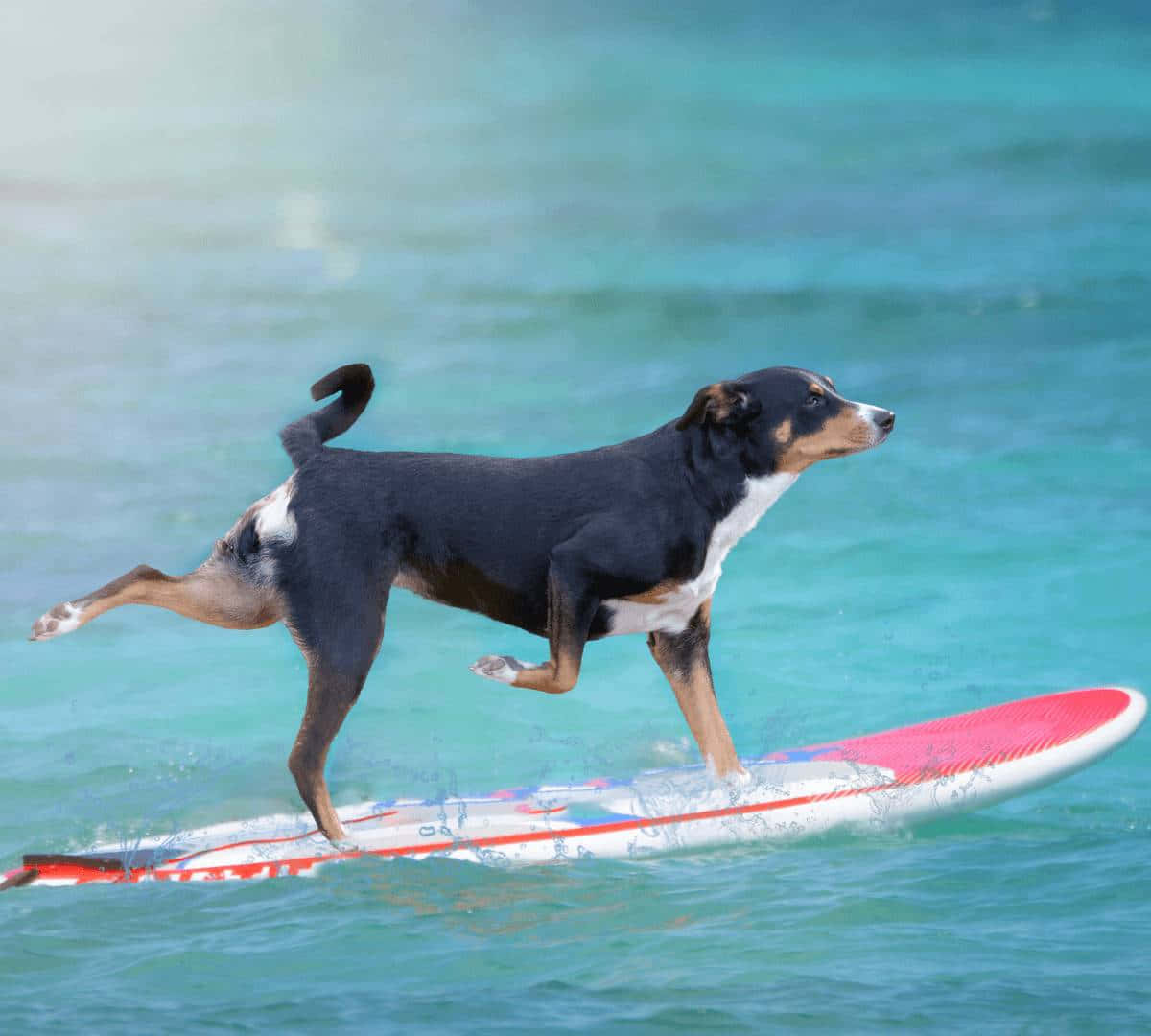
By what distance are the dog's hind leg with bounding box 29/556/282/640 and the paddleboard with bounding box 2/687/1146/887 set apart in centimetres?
90

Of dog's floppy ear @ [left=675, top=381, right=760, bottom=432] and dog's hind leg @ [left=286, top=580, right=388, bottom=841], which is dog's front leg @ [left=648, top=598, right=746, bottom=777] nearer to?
dog's floppy ear @ [left=675, top=381, right=760, bottom=432]

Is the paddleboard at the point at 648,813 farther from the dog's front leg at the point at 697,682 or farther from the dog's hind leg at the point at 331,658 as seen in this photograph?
the dog's hind leg at the point at 331,658

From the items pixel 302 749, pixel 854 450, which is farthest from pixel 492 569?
pixel 854 450

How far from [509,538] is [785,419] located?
3.56 ft

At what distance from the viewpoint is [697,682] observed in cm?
659

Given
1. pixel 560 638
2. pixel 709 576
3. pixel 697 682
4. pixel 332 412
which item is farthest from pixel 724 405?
pixel 332 412

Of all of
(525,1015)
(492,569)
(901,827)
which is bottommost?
(901,827)

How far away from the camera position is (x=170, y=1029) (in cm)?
468

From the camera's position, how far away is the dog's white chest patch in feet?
19.8

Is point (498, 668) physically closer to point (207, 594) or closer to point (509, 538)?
point (509, 538)

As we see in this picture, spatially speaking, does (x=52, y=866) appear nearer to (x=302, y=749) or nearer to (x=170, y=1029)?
(x=302, y=749)

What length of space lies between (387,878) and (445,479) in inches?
57.8

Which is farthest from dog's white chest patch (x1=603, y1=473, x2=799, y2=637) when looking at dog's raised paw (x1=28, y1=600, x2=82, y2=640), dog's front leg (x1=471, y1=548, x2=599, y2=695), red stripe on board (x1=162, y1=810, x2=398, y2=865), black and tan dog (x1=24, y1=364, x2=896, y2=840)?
dog's raised paw (x1=28, y1=600, x2=82, y2=640)

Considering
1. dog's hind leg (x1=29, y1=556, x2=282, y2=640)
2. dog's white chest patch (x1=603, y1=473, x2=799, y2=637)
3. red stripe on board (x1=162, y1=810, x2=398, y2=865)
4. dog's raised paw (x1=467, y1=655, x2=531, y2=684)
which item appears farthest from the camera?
red stripe on board (x1=162, y1=810, x2=398, y2=865)
